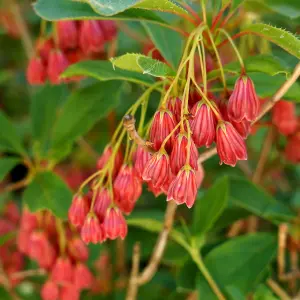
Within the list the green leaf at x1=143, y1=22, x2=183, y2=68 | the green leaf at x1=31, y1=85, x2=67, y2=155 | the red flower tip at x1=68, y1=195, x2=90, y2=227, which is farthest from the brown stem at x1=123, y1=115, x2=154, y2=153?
the green leaf at x1=31, y1=85, x2=67, y2=155

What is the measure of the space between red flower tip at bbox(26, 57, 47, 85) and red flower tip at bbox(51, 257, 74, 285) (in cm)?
51

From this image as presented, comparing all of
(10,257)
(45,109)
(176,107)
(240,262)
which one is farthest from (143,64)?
(10,257)

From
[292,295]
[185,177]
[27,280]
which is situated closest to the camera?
[185,177]

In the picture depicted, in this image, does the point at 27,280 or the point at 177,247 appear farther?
the point at 27,280

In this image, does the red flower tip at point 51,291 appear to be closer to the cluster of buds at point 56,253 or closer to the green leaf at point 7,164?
the cluster of buds at point 56,253

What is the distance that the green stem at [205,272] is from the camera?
1404mm

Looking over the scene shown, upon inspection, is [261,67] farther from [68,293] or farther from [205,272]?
[68,293]

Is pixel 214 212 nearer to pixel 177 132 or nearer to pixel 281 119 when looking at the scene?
pixel 281 119

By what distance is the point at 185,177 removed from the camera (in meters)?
1.01

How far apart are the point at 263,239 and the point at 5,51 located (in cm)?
198

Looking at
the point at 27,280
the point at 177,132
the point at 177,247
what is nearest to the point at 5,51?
the point at 27,280

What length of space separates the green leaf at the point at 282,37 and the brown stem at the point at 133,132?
0.31 m

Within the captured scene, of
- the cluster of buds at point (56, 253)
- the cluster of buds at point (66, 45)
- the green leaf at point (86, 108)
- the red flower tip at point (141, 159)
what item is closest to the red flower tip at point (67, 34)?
the cluster of buds at point (66, 45)

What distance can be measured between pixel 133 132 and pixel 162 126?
0.18 feet
